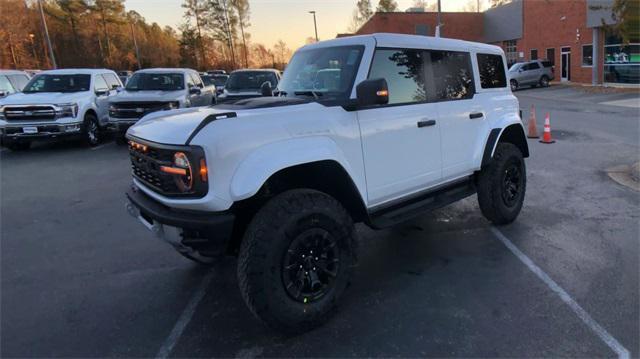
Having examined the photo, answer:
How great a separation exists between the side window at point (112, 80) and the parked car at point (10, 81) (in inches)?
128

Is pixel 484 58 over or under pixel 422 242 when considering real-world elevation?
over

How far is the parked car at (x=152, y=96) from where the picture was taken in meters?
11.7

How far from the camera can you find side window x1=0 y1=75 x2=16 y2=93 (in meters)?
14.3

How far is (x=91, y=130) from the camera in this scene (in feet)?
40.7

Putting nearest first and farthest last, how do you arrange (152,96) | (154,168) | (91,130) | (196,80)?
(154,168), (152,96), (91,130), (196,80)

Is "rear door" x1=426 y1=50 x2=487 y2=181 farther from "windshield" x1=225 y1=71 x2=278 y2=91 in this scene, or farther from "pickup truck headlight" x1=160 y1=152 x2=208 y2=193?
"windshield" x1=225 y1=71 x2=278 y2=91

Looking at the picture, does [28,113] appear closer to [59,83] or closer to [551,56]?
[59,83]

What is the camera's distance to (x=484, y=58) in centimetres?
517

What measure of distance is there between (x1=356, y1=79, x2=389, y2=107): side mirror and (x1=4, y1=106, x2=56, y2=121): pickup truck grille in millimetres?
10489

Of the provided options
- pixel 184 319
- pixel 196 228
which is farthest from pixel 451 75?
pixel 184 319

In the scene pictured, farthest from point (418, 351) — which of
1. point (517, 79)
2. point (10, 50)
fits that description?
point (10, 50)

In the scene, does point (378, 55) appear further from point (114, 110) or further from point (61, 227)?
point (114, 110)

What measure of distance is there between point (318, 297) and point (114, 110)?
10495mm

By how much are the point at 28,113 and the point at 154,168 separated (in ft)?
32.6
